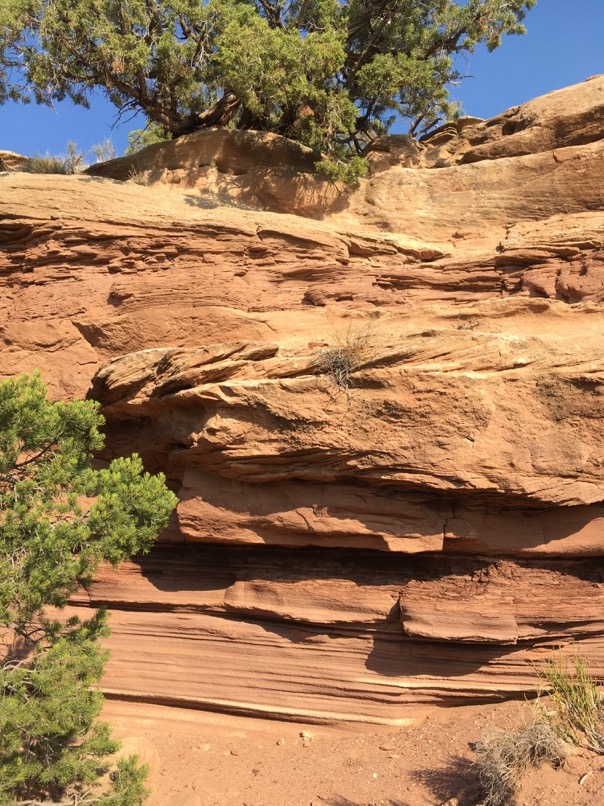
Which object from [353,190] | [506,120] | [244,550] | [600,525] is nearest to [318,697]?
[244,550]

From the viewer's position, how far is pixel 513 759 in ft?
22.5

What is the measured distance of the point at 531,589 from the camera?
28.4 ft

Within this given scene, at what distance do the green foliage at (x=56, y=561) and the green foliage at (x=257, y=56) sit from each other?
7.76m

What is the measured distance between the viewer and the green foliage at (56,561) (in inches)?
263

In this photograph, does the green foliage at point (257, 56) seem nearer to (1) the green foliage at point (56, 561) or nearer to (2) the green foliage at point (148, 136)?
(2) the green foliage at point (148, 136)

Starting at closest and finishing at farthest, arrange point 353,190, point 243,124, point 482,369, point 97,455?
point 482,369 < point 97,455 < point 353,190 < point 243,124

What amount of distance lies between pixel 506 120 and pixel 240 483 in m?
8.85

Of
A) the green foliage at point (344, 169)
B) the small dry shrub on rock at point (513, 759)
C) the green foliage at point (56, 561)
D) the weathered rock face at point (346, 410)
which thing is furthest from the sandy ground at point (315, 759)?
the green foliage at point (344, 169)

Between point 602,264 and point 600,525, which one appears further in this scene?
point 602,264

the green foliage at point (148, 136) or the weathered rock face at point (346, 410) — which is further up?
the green foliage at point (148, 136)

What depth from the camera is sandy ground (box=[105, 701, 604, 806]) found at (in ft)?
24.5

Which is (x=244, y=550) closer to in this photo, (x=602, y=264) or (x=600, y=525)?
(x=600, y=525)

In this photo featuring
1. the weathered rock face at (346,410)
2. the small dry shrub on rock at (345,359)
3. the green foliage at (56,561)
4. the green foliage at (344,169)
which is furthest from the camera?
the green foliage at (344,169)

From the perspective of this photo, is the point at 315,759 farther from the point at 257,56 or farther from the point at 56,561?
the point at 257,56
